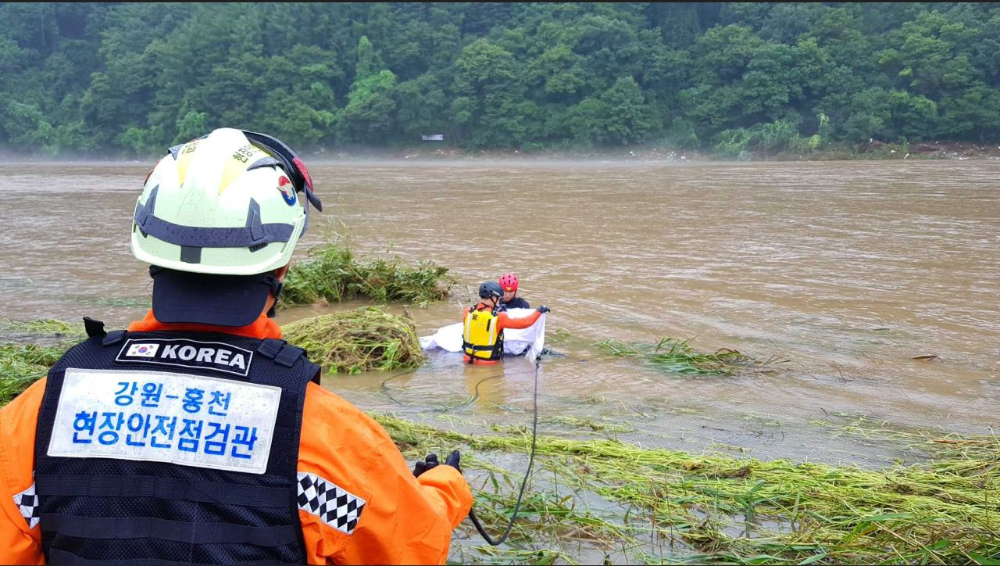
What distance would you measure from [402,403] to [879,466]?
3.32 m

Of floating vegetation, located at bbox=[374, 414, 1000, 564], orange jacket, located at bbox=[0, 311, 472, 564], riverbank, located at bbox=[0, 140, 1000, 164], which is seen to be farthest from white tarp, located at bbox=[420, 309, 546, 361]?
riverbank, located at bbox=[0, 140, 1000, 164]

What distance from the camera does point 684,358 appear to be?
8594 mm

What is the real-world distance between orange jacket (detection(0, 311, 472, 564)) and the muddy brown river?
12.3 ft

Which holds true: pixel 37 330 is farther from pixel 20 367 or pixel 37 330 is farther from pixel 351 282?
pixel 351 282

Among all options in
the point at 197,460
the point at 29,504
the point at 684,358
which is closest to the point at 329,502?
the point at 197,460

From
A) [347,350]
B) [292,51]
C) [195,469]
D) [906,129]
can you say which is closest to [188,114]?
[292,51]

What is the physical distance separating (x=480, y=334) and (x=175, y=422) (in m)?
6.79

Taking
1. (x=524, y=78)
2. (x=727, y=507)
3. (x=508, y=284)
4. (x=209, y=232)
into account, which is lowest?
(x=508, y=284)

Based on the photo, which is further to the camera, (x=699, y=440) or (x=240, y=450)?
(x=699, y=440)

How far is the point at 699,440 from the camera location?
5719 millimetres

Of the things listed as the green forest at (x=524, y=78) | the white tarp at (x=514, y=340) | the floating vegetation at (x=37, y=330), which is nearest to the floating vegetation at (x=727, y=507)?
the white tarp at (x=514, y=340)

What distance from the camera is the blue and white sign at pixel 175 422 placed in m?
1.77

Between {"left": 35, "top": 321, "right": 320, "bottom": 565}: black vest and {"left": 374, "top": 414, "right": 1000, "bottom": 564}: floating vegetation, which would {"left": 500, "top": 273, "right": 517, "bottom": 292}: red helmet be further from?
{"left": 35, "top": 321, "right": 320, "bottom": 565}: black vest

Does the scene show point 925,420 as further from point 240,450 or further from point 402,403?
point 240,450
